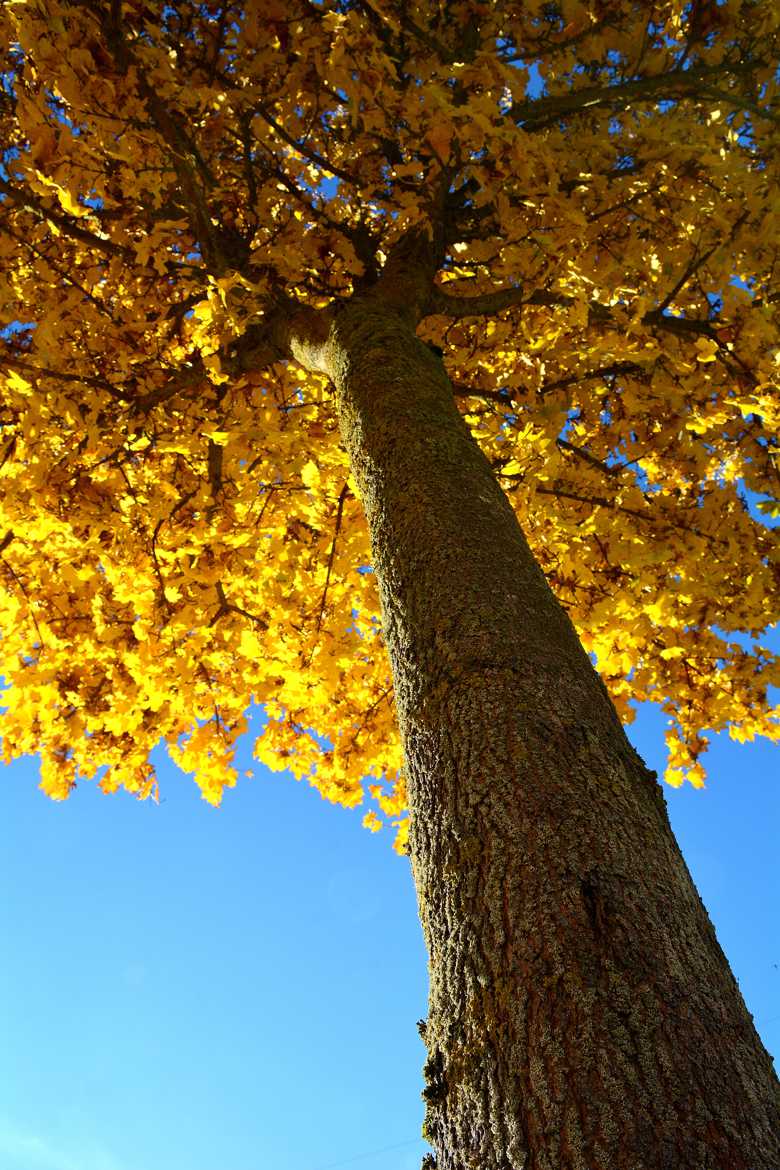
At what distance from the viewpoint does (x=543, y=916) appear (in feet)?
3.42

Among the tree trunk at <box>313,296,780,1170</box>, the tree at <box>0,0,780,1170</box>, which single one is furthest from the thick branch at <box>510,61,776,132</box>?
the tree trunk at <box>313,296,780,1170</box>

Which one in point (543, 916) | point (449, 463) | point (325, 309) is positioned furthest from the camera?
point (325, 309)

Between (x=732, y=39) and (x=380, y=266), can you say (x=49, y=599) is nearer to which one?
(x=380, y=266)

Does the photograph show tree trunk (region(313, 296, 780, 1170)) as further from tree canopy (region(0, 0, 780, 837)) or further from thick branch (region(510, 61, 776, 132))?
thick branch (region(510, 61, 776, 132))

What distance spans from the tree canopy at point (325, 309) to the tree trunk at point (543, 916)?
5.57 ft

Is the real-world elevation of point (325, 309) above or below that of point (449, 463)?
above

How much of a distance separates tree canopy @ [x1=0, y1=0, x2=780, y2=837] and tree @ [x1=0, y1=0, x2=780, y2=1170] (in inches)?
1.2

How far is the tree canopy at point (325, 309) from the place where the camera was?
3.15 metres

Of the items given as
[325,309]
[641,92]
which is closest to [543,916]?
[325,309]

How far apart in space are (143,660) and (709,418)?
12.1 feet

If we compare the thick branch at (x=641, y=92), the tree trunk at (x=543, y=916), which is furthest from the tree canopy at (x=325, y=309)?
the tree trunk at (x=543, y=916)

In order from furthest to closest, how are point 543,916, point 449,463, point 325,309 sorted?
point 325,309, point 449,463, point 543,916

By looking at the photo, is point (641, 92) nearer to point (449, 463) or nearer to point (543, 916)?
point (449, 463)

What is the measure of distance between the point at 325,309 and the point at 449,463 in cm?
162
